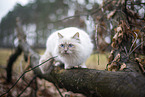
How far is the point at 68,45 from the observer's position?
86.4 inches

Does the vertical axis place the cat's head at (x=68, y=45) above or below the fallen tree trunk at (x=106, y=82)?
above

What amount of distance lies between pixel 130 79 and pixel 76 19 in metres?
4.55

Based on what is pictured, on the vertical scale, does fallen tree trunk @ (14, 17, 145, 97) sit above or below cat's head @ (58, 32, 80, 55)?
below

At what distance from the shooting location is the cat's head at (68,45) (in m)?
2.14

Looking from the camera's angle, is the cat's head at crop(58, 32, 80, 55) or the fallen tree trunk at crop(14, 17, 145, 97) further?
the cat's head at crop(58, 32, 80, 55)

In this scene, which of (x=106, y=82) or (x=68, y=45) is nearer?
(x=106, y=82)

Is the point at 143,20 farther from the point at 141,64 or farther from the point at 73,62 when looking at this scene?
the point at 73,62

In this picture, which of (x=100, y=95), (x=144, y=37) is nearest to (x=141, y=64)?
(x=144, y=37)

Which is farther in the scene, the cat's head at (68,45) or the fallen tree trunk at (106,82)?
the cat's head at (68,45)

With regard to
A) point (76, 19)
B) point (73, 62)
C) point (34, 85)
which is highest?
point (76, 19)

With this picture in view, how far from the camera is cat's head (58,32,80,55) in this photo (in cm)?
214

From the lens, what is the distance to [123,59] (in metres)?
1.96

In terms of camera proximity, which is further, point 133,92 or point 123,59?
point 123,59

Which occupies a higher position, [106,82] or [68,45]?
[68,45]
